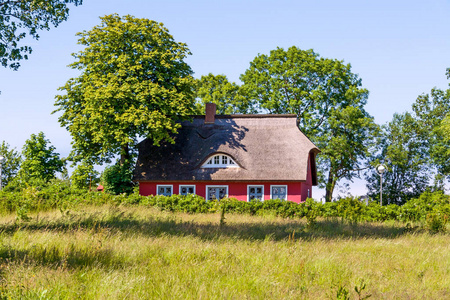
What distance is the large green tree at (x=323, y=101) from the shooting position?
3719cm

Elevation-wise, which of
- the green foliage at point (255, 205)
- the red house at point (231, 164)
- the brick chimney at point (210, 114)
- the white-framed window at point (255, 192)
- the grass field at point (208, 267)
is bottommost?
the grass field at point (208, 267)

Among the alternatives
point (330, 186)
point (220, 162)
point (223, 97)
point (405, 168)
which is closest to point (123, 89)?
point (220, 162)

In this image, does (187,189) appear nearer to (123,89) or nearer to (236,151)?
(236,151)

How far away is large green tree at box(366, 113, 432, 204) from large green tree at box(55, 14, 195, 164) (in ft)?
69.7

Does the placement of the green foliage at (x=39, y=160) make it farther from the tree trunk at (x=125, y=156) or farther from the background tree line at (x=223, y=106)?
the tree trunk at (x=125, y=156)

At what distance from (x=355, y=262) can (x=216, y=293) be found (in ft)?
12.1

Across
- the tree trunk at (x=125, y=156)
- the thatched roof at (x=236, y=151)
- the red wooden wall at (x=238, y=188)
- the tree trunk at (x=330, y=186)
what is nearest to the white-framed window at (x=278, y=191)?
the red wooden wall at (x=238, y=188)

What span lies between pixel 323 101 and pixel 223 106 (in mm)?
8736

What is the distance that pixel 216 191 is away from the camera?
30906mm

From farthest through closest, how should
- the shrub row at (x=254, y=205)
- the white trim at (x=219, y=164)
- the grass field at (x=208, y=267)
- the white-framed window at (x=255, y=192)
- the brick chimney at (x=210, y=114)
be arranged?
the brick chimney at (x=210, y=114) < the white trim at (x=219, y=164) < the white-framed window at (x=255, y=192) < the shrub row at (x=254, y=205) < the grass field at (x=208, y=267)

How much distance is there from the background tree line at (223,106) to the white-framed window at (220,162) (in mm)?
3330

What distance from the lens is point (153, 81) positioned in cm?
3058

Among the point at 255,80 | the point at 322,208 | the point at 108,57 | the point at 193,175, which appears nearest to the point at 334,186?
the point at 255,80

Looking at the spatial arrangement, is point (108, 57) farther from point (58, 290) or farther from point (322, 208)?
point (58, 290)
